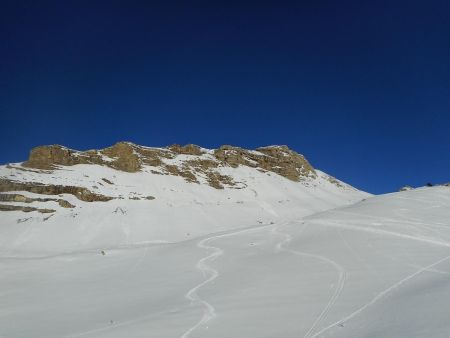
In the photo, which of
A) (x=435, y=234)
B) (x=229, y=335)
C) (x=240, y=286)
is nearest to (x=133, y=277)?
(x=240, y=286)

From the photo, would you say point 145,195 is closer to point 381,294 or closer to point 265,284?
point 265,284

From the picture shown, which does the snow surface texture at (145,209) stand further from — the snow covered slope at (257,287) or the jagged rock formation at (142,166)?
the snow covered slope at (257,287)

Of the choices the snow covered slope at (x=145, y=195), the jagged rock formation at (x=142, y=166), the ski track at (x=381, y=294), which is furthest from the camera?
the jagged rock formation at (x=142, y=166)

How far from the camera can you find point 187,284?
11.4 m

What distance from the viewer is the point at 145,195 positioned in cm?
4619

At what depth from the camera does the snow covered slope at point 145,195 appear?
32531 millimetres

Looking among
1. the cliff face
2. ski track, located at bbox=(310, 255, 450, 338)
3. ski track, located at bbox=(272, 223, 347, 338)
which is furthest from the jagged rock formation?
ski track, located at bbox=(310, 255, 450, 338)

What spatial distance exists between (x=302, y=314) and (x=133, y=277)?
7.04 meters


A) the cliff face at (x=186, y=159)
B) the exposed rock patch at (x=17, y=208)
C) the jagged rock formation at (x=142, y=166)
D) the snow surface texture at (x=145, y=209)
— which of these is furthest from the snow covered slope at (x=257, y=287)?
the cliff face at (x=186, y=159)

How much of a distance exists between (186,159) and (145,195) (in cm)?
1629

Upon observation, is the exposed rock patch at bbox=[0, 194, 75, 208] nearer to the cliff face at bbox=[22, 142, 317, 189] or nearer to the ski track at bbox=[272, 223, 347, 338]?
the cliff face at bbox=[22, 142, 317, 189]

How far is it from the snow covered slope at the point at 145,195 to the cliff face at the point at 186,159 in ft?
0.45

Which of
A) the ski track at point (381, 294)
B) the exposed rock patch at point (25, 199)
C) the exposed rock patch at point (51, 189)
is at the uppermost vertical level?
the exposed rock patch at point (51, 189)

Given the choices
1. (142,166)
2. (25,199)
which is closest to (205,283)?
(25,199)
